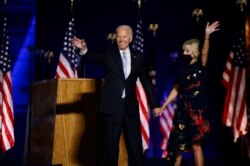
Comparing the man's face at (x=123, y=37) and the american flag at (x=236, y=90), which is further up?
the man's face at (x=123, y=37)

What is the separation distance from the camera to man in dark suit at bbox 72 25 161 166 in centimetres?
402

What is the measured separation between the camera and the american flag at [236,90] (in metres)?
6.54

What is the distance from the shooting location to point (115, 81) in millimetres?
4035

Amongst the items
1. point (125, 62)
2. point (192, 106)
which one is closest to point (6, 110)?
point (125, 62)

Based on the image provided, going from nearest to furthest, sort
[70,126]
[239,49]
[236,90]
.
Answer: [70,126]
[236,90]
[239,49]

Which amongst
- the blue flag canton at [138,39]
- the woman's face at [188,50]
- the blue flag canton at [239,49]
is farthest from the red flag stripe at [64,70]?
the woman's face at [188,50]

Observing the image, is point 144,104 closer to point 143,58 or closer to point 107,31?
point 143,58

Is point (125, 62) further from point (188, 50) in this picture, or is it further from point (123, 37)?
point (188, 50)

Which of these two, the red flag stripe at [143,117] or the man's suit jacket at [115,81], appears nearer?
the man's suit jacket at [115,81]

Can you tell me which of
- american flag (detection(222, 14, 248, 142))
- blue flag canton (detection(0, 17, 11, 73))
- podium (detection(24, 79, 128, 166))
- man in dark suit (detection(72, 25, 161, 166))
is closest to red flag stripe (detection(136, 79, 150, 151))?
american flag (detection(222, 14, 248, 142))

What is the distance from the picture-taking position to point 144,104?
22.7ft

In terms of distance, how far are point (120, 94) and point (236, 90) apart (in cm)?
315

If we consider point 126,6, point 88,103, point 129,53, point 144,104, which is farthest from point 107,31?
point 129,53

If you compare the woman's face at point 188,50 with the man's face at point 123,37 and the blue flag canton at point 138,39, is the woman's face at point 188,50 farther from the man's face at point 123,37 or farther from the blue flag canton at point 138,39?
the blue flag canton at point 138,39
